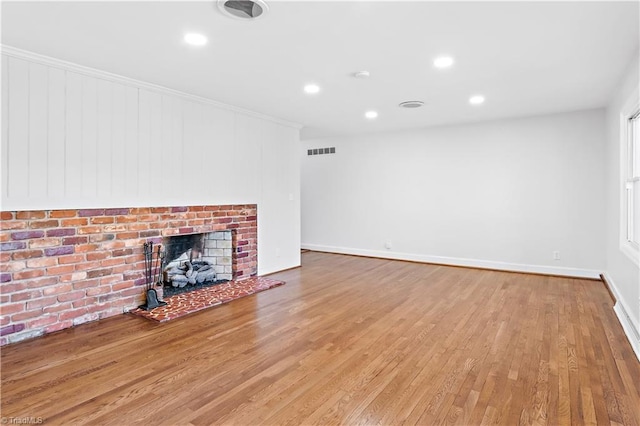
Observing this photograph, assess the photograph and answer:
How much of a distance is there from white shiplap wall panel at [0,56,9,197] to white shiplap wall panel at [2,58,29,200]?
2 cm

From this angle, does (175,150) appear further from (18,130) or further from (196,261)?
(196,261)

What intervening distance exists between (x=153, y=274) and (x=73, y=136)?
1571 mm

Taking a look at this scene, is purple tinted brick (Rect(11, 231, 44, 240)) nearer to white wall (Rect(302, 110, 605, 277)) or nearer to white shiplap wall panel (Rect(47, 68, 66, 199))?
white shiplap wall panel (Rect(47, 68, 66, 199))

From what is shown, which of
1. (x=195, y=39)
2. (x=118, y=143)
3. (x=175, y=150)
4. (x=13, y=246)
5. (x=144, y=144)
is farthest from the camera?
(x=175, y=150)

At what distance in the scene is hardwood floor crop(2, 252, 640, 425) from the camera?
197 centimetres

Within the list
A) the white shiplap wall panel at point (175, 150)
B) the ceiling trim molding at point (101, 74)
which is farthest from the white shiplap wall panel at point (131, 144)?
the white shiplap wall panel at point (175, 150)

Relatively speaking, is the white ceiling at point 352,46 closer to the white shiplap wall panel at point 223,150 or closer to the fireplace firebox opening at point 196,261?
the white shiplap wall panel at point 223,150

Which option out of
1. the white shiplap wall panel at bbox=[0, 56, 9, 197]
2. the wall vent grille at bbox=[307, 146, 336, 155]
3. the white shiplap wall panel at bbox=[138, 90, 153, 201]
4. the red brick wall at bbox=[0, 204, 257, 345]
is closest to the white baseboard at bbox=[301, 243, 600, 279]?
the wall vent grille at bbox=[307, 146, 336, 155]

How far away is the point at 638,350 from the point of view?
2613mm

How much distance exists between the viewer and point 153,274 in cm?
388

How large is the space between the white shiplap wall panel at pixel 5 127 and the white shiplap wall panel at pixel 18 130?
0.02 meters

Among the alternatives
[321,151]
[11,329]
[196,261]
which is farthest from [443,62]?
[321,151]

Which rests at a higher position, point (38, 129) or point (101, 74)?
point (101, 74)

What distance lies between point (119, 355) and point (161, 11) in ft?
8.04
